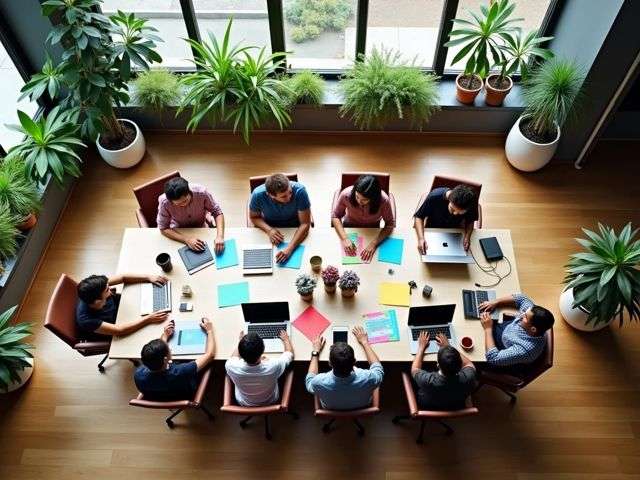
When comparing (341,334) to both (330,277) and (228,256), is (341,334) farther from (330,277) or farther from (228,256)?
(228,256)

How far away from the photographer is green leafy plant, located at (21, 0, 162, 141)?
429 centimetres

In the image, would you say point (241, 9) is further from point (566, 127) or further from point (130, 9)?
point (566, 127)

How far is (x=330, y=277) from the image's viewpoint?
3570 millimetres

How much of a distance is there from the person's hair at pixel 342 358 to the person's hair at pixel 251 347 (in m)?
0.44

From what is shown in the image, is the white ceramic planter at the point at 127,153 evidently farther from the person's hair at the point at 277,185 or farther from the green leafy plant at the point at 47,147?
the person's hair at the point at 277,185

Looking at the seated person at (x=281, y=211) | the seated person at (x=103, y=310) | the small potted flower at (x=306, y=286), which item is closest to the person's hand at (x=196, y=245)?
the seated person at (x=103, y=310)

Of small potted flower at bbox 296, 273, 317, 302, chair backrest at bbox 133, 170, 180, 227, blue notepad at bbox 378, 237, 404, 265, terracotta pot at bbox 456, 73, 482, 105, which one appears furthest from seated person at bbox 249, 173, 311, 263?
terracotta pot at bbox 456, 73, 482, 105

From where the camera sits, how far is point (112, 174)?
5461 mm

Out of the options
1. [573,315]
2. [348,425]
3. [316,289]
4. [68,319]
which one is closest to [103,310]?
[68,319]

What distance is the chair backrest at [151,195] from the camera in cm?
414

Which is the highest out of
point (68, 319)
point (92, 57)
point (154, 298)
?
point (92, 57)

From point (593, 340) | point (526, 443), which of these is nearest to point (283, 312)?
point (526, 443)

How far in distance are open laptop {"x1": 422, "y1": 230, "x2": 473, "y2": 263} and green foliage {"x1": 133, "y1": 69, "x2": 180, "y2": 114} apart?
301 centimetres

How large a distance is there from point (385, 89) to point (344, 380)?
116 inches
